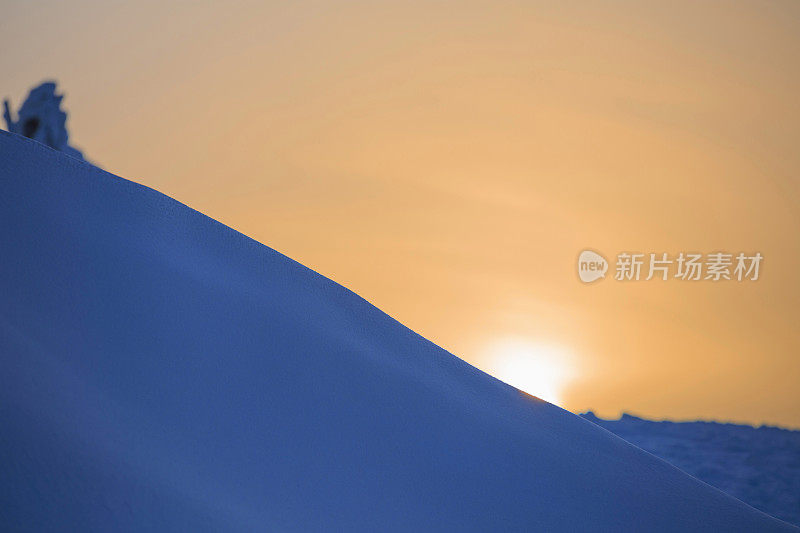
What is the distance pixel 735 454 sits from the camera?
331 inches

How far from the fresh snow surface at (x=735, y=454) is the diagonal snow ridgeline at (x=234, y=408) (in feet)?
18.2

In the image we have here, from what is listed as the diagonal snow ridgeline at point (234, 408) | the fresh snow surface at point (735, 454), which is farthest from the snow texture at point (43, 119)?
the fresh snow surface at point (735, 454)

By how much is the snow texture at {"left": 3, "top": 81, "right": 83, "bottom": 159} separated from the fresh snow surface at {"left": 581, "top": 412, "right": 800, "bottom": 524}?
807 cm

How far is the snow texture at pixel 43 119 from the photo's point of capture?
845cm

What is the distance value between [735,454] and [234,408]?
27.3 ft

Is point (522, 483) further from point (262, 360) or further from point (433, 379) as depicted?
point (262, 360)

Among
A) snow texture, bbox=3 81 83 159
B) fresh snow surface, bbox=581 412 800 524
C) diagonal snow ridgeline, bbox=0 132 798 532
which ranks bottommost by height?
diagonal snow ridgeline, bbox=0 132 798 532

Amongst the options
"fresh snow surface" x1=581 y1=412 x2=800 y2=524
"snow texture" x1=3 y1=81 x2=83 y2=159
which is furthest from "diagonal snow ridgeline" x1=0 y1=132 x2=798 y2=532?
"snow texture" x1=3 y1=81 x2=83 y2=159

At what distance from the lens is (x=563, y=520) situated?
7.01ft

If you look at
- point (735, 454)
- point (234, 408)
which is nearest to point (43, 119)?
point (234, 408)

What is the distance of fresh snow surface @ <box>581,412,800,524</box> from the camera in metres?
7.23

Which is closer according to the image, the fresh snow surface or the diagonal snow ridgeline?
the diagonal snow ridgeline

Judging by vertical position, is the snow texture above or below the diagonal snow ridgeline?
above

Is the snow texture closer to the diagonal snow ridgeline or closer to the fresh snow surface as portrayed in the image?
the diagonal snow ridgeline
